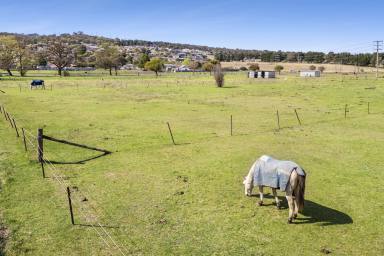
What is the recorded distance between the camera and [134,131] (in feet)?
96.8

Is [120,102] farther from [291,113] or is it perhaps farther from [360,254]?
[360,254]

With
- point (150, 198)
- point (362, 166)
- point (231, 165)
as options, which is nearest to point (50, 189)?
point (150, 198)

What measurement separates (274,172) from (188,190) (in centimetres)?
431

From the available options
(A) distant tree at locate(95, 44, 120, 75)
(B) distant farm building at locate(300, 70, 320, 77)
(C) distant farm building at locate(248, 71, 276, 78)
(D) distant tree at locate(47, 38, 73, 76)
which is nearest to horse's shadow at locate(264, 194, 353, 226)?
(C) distant farm building at locate(248, 71, 276, 78)

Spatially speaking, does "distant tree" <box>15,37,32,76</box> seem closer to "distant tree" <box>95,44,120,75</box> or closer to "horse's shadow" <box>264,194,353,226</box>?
"distant tree" <box>95,44,120,75</box>

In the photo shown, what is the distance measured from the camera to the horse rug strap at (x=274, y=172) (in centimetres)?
1305

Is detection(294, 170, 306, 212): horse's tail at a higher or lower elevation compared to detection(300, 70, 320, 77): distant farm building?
lower

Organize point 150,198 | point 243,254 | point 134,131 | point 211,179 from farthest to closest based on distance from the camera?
point 134,131, point 211,179, point 150,198, point 243,254

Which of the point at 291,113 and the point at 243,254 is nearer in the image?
the point at 243,254

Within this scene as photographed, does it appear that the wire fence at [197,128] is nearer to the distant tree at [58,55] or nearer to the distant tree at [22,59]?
the distant tree at [22,59]

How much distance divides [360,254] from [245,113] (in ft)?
93.6

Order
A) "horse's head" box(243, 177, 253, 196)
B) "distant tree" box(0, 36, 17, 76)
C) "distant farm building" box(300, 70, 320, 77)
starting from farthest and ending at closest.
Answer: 1. "distant farm building" box(300, 70, 320, 77)
2. "distant tree" box(0, 36, 17, 76)
3. "horse's head" box(243, 177, 253, 196)

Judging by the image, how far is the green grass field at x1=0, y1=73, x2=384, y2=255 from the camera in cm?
1193

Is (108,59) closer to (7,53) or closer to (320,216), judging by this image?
(7,53)
